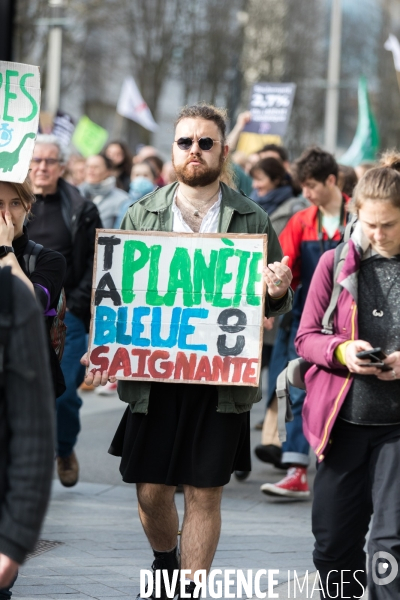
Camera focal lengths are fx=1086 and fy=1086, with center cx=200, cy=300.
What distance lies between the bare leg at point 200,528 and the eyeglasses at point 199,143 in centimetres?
143

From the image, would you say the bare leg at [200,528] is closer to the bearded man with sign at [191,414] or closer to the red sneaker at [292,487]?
the bearded man with sign at [191,414]


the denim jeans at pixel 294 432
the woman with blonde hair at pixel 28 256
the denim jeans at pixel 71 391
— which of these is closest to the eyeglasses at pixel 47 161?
the denim jeans at pixel 71 391

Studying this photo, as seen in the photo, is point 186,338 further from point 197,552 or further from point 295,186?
point 295,186

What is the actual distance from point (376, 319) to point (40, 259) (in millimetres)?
1365

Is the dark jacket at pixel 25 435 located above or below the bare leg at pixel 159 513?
above

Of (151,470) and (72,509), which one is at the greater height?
(151,470)

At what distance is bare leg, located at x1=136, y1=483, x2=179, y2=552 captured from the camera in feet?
15.0

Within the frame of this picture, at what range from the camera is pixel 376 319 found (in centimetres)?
406

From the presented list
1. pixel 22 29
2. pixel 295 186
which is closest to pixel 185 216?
pixel 295 186

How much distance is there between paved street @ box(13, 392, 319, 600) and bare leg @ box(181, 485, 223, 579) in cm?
57

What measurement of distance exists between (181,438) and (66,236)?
2584mm

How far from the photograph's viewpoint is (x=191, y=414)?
4555 mm

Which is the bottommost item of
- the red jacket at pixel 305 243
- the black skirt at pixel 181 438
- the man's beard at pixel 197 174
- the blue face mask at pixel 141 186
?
the black skirt at pixel 181 438

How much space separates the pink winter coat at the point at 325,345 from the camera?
406 centimetres
